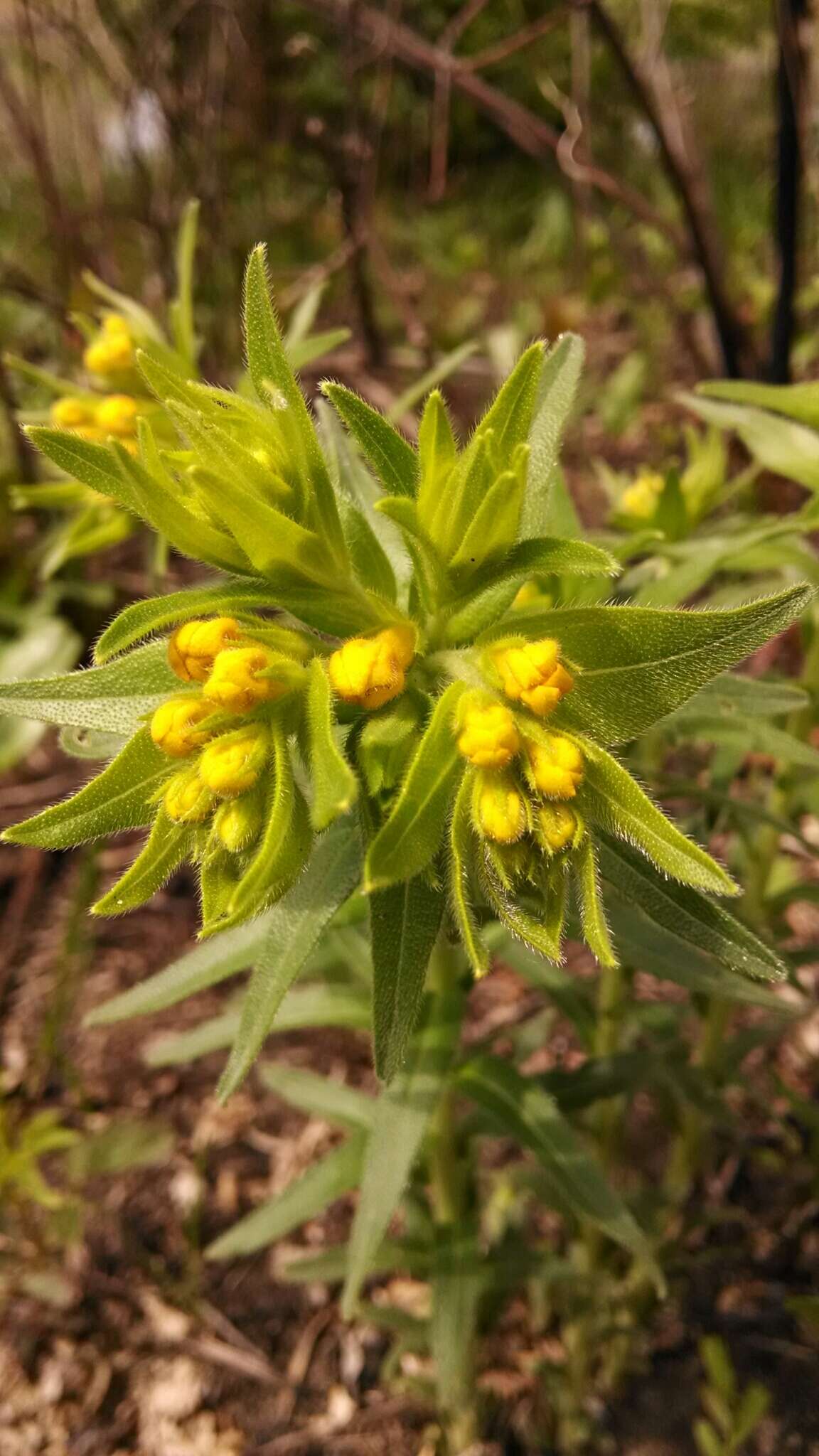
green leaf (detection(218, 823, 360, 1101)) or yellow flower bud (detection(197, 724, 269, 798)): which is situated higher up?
yellow flower bud (detection(197, 724, 269, 798))

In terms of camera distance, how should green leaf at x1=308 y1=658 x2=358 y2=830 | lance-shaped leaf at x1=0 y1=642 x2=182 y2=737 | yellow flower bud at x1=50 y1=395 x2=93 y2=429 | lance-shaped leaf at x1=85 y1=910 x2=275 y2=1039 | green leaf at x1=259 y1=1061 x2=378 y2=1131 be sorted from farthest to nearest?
1. green leaf at x1=259 y1=1061 x2=378 y2=1131
2. yellow flower bud at x1=50 y1=395 x2=93 y2=429
3. lance-shaped leaf at x1=85 y1=910 x2=275 y2=1039
4. lance-shaped leaf at x1=0 y1=642 x2=182 y2=737
5. green leaf at x1=308 y1=658 x2=358 y2=830

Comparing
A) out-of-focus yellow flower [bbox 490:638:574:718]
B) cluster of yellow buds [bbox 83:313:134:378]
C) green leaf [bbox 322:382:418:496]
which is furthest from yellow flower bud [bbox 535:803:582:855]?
cluster of yellow buds [bbox 83:313:134:378]

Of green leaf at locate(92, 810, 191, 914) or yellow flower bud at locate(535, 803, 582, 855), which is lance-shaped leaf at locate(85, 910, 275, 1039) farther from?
yellow flower bud at locate(535, 803, 582, 855)

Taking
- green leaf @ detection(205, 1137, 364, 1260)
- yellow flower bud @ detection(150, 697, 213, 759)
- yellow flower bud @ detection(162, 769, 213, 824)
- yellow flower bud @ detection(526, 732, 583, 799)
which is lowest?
green leaf @ detection(205, 1137, 364, 1260)

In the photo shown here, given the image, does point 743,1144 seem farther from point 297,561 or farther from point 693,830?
point 297,561

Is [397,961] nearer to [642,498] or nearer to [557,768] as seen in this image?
[557,768]

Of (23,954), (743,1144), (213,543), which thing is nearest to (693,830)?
(213,543)
